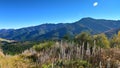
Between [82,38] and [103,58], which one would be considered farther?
[82,38]

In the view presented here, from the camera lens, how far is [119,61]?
84.0 ft

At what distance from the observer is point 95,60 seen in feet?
94.0

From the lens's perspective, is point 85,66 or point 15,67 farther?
point 85,66

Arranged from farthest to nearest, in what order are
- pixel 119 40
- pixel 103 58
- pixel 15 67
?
pixel 119 40
pixel 103 58
pixel 15 67

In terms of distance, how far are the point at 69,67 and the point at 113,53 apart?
641 cm

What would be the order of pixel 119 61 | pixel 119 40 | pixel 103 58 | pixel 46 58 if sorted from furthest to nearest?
pixel 119 40 → pixel 46 58 → pixel 103 58 → pixel 119 61

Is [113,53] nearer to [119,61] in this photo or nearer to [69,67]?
[119,61]

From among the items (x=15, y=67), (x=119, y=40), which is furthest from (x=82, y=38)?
(x=15, y=67)

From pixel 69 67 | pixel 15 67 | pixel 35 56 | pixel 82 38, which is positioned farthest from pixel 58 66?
pixel 82 38

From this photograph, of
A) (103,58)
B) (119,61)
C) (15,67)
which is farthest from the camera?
(103,58)

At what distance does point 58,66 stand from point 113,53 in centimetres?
759

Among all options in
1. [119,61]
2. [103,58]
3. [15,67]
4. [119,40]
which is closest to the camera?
[15,67]

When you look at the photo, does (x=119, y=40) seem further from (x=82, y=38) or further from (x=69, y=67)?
(x=69, y=67)

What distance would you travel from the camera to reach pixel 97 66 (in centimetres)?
2630
